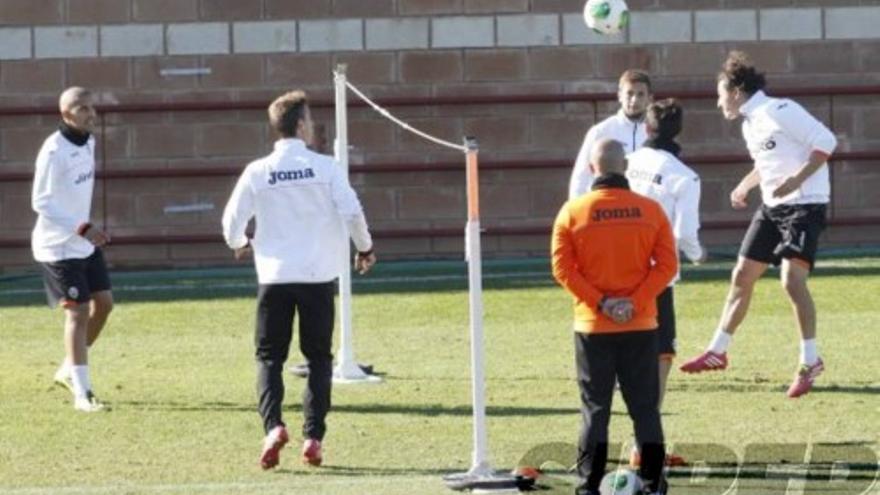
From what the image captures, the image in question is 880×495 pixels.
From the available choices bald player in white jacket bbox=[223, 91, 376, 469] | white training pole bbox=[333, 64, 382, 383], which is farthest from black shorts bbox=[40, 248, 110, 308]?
bald player in white jacket bbox=[223, 91, 376, 469]

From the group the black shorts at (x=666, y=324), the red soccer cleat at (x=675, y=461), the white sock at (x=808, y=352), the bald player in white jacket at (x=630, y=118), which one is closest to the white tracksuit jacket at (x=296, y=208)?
the black shorts at (x=666, y=324)

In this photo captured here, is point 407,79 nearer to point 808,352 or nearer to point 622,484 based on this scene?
point 808,352

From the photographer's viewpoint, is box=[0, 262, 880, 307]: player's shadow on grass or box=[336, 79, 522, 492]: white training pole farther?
box=[0, 262, 880, 307]: player's shadow on grass

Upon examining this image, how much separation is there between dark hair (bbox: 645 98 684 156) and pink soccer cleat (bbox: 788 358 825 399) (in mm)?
2266

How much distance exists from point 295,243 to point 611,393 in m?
2.20

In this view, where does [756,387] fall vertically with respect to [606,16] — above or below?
below

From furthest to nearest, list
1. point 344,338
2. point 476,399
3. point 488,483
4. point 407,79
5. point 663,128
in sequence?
point 407,79
point 344,338
point 663,128
point 476,399
point 488,483

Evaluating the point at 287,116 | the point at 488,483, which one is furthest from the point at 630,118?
the point at 488,483

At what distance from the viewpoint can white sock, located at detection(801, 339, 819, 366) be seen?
13962 mm

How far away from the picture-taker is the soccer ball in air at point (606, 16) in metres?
19.2

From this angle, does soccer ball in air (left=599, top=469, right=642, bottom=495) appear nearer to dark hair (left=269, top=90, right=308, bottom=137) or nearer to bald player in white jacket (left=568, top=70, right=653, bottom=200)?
dark hair (left=269, top=90, right=308, bottom=137)

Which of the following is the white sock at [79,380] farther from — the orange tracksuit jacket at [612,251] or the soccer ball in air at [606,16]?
the soccer ball in air at [606,16]

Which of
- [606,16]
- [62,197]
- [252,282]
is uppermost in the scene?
[606,16]

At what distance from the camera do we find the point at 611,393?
33.6 ft
